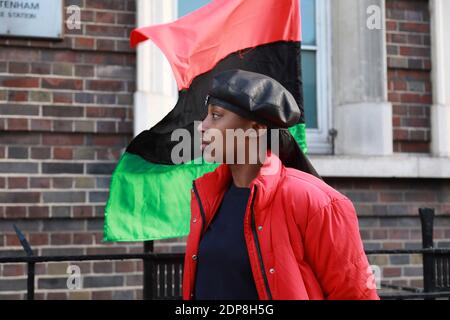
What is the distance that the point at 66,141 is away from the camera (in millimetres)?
4461

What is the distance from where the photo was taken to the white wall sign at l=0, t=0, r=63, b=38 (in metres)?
4.38

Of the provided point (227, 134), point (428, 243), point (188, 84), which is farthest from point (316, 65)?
point (227, 134)

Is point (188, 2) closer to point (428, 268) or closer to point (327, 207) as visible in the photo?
point (428, 268)

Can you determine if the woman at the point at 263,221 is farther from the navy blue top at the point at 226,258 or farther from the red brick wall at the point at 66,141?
the red brick wall at the point at 66,141

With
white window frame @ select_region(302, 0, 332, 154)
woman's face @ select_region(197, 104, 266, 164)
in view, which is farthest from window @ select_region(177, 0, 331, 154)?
woman's face @ select_region(197, 104, 266, 164)

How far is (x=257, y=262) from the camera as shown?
6.63 ft

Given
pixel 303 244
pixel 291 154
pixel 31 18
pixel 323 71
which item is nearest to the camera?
pixel 303 244

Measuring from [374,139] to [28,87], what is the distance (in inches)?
107

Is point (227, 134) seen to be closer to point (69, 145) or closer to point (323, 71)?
point (69, 145)

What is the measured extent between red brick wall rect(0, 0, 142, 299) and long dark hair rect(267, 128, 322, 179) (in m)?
2.35

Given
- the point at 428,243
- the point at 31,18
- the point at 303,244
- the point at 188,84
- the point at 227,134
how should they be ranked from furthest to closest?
the point at 31,18 < the point at 428,243 < the point at 188,84 < the point at 227,134 < the point at 303,244

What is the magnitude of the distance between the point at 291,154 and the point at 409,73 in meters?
3.27

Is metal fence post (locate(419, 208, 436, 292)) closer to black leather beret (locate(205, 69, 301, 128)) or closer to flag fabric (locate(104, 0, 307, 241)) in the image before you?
flag fabric (locate(104, 0, 307, 241))

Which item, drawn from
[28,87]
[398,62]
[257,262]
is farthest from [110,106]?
[257,262]
